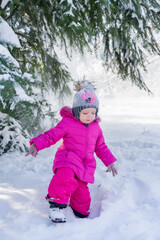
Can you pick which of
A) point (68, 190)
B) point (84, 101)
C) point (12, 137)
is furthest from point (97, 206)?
point (12, 137)

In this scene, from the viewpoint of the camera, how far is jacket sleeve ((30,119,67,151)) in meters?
1.97

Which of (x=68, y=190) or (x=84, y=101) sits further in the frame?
(x=84, y=101)

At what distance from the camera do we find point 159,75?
78.3 ft

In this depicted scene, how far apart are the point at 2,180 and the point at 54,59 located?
295 centimetres

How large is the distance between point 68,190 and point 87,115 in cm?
75

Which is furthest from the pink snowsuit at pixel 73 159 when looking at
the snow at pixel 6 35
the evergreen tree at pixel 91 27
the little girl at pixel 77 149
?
the evergreen tree at pixel 91 27

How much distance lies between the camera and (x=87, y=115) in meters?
2.17

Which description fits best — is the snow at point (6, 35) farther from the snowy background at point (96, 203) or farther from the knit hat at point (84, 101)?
the snowy background at point (96, 203)

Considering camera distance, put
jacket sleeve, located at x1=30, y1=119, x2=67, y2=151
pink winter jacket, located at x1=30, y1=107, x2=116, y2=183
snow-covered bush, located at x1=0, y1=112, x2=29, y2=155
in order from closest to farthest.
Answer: jacket sleeve, located at x1=30, y1=119, x2=67, y2=151, pink winter jacket, located at x1=30, y1=107, x2=116, y2=183, snow-covered bush, located at x1=0, y1=112, x2=29, y2=155

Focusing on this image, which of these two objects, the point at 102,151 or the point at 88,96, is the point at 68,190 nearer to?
the point at 102,151

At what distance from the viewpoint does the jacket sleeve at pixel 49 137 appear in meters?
1.97

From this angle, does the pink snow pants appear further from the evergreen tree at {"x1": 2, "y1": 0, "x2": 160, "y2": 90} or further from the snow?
the evergreen tree at {"x1": 2, "y1": 0, "x2": 160, "y2": 90}

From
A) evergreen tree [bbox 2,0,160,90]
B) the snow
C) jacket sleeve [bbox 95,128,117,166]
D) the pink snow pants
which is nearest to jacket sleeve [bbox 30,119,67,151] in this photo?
the pink snow pants

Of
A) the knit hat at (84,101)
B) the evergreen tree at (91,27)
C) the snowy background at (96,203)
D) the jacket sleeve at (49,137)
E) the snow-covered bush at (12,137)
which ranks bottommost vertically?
the snowy background at (96,203)
